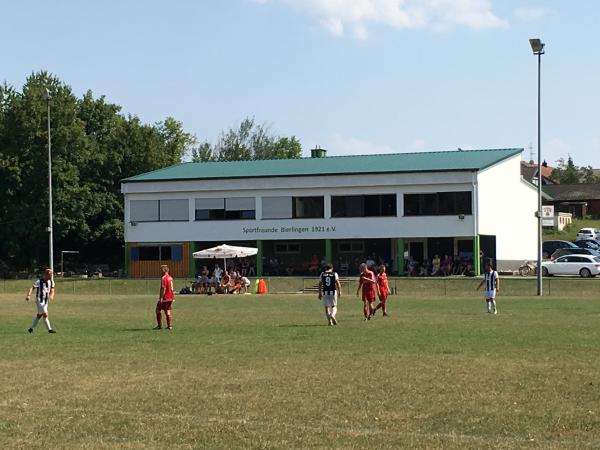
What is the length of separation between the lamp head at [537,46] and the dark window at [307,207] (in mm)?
27831

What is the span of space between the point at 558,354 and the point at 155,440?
9717 mm

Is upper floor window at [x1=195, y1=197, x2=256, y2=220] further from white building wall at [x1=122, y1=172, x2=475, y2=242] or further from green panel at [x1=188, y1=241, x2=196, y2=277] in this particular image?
green panel at [x1=188, y1=241, x2=196, y2=277]

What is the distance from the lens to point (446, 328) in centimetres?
2511

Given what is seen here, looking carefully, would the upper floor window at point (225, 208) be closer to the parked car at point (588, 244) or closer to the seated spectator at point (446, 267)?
the seated spectator at point (446, 267)

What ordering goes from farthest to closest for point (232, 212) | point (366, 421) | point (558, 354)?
point (232, 212) < point (558, 354) < point (366, 421)

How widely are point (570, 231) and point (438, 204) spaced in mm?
34628

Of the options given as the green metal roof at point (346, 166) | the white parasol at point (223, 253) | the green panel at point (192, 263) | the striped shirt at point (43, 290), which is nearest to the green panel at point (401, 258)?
the green metal roof at point (346, 166)

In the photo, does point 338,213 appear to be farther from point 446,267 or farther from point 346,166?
point 446,267

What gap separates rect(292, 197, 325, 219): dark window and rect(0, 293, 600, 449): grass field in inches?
1711

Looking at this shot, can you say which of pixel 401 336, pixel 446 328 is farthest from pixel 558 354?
pixel 446 328

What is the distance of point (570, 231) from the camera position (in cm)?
9681

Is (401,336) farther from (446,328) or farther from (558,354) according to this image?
(558,354)

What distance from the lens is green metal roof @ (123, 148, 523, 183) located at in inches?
2704

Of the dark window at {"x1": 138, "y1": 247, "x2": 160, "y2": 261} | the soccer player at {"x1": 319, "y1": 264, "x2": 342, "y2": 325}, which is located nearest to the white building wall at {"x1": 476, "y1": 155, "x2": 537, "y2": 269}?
the dark window at {"x1": 138, "y1": 247, "x2": 160, "y2": 261}
